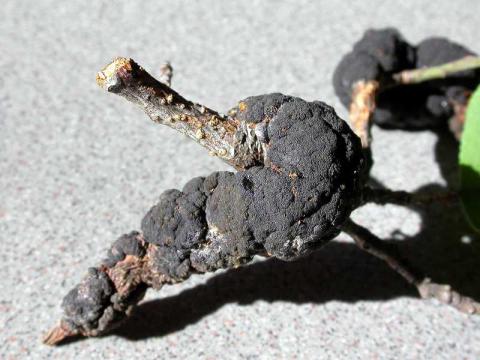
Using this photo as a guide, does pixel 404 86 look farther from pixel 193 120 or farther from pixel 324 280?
pixel 193 120

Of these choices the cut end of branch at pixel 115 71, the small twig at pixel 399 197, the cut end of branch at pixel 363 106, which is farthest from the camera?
the cut end of branch at pixel 363 106

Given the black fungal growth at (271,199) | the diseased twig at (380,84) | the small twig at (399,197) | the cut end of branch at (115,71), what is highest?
the cut end of branch at (115,71)

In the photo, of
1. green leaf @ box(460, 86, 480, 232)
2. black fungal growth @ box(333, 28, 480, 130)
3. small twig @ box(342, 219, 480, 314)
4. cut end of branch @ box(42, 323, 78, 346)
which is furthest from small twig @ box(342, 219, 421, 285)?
cut end of branch @ box(42, 323, 78, 346)

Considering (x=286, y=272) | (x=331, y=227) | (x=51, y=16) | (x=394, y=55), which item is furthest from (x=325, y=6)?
(x=331, y=227)

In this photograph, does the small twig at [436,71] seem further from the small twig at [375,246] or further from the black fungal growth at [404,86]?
the small twig at [375,246]

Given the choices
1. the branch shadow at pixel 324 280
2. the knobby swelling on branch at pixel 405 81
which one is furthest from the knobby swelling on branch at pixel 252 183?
the knobby swelling on branch at pixel 405 81
